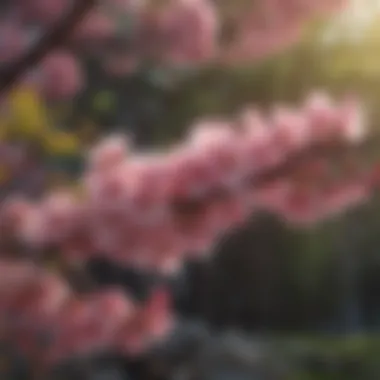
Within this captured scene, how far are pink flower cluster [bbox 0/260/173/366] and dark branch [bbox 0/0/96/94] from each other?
0.24 m

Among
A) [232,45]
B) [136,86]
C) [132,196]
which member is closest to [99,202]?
[132,196]

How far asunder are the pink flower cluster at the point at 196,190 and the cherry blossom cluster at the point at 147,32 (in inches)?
3.6

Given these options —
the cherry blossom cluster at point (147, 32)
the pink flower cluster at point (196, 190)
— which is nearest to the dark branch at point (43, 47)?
the cherry blossom cluster at point (147, 32)

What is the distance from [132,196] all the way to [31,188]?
0.44ft

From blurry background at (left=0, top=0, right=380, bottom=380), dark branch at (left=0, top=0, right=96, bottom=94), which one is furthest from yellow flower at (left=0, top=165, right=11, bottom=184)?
dark branch at (left=0, top=0, right=96, bottom=94)

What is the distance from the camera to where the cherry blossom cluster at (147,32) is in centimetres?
96

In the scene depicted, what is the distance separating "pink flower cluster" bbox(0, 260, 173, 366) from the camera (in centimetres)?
94

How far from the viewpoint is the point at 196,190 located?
0.94m

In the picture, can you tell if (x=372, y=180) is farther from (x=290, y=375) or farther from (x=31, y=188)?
(x=31, y=188)

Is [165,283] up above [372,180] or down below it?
below

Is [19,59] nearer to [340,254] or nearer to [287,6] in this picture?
[287,6]


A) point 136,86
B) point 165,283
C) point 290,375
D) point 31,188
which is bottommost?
point 290,375

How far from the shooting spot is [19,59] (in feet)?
3.16

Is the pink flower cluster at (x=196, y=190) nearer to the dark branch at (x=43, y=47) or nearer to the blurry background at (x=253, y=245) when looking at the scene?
the blurry background at (x=253, y=245)
